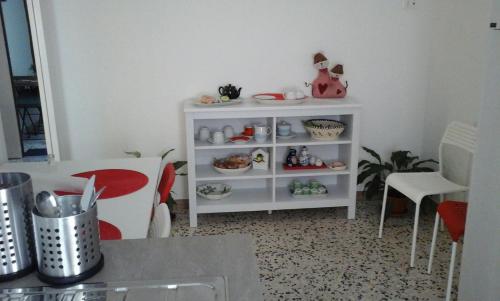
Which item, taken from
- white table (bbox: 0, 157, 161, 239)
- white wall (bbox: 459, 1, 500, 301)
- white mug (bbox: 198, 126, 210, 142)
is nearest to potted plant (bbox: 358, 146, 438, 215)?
white mug (bbox: 198, 126, 210, 142)

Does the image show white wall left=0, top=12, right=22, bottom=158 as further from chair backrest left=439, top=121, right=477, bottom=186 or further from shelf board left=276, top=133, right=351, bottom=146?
chair backrest left=439, top=121, right=477, bottom=186

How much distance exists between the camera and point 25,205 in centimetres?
92

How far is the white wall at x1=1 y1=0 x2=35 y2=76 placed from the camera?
2.63m

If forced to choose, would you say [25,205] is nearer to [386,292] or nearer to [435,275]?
[386,292]

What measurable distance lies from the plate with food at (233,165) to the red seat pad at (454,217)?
1427 mm

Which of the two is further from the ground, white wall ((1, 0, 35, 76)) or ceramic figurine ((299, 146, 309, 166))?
white wall ((1, 0, 35, 76))

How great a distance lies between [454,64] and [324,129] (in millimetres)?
1045

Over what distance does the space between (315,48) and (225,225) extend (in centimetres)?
149

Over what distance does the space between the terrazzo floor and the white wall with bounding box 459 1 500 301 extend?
499mm

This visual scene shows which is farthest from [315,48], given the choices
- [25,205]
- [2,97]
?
[25,205]

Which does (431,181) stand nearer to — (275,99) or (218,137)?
(275,99)

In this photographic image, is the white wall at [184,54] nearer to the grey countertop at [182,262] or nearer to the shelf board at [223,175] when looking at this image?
the shelf board at [223,175]

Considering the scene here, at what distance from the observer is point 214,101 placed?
3.20 meters

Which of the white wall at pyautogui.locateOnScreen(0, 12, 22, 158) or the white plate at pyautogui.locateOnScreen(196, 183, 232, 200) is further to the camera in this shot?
the white plate at pyautogui.locateOnScreen(196, 183, 232, 200)
